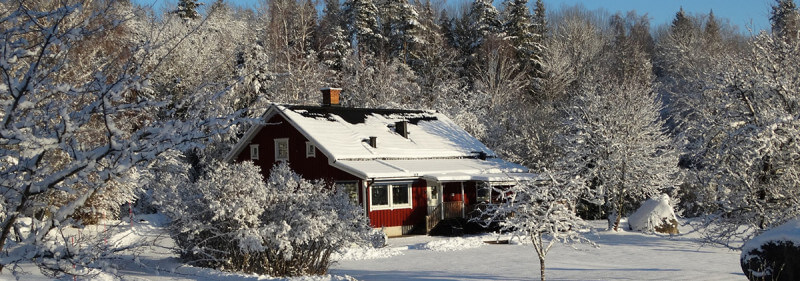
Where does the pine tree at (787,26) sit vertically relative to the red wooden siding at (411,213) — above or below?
above

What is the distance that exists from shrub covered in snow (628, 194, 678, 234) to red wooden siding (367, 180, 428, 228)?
893 centimetres

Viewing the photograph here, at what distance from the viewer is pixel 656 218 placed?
28.5 meters

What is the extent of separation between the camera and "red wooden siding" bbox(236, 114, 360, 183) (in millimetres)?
28459

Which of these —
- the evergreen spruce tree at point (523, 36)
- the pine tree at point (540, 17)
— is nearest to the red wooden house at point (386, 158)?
the evergreen spruce tree at point (523, 36)

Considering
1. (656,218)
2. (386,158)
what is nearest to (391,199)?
(386,158)

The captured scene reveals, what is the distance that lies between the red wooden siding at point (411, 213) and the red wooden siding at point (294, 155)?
1.83m

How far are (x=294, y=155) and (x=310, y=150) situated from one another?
→ 132 cm

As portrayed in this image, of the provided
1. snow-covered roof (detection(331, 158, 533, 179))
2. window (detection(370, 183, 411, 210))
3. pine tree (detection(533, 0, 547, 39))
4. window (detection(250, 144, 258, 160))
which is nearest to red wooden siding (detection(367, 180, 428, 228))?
window (detection(370, 183, 411, 210))

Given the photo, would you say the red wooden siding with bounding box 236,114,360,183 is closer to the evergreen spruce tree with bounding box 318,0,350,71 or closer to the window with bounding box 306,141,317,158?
Result: the window with bounding box 306,141,317,158

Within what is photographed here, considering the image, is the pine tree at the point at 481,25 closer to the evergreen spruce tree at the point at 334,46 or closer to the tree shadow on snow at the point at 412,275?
the evergreen spruce tree at the point at 334,46

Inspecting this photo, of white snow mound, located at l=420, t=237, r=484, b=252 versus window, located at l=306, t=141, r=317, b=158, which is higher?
window, located at l=306, t=141, r=317, b=158

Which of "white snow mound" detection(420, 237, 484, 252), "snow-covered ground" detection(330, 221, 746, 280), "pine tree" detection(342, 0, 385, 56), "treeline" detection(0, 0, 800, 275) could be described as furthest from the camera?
"pine tree" detection(342, 0, 385, 56)

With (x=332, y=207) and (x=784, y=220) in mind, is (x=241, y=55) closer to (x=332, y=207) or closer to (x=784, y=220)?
(x=332, y=207)

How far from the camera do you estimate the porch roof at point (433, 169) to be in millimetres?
26547
